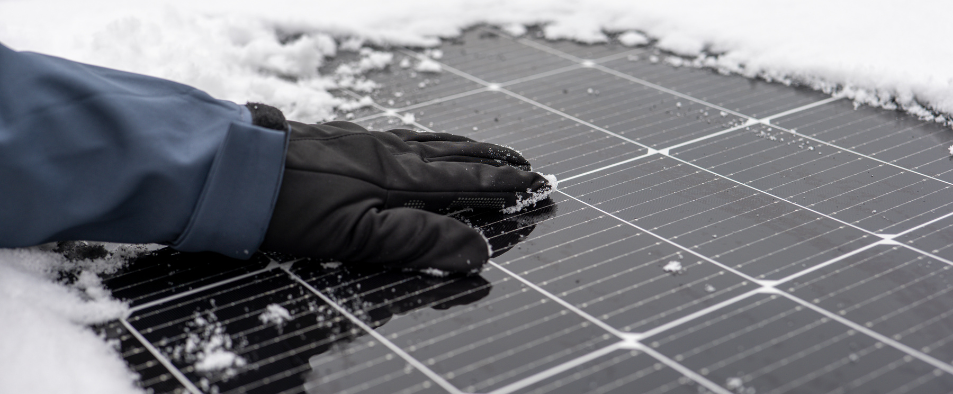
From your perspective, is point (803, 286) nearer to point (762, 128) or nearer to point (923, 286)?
point (923, 286)

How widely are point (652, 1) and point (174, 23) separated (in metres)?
2.10

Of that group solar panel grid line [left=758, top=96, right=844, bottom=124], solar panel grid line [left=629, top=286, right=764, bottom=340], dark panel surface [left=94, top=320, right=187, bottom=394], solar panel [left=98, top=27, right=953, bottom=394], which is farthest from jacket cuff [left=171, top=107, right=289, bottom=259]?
solar panel grid line [left=758, top=96, right=844, bottom=124]

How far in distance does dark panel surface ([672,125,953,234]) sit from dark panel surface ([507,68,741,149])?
114 mm

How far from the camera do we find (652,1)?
3.78m

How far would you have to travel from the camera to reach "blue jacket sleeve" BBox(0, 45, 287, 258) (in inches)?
60.6

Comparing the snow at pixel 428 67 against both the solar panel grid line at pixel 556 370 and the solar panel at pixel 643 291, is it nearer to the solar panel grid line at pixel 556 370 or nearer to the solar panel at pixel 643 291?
the solar panel at pixel 643 291

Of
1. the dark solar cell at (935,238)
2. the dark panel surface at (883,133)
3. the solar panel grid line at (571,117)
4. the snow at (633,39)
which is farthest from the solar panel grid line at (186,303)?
the snow at (633,39)

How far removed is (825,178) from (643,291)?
839 mm

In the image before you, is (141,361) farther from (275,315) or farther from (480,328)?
(480,328)

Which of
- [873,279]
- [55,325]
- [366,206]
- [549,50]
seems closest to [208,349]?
[55,325]

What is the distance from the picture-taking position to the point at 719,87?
2.93 meters

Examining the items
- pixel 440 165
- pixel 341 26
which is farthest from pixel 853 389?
pixel 341 26

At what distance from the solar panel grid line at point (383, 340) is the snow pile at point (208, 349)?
0.20 metres

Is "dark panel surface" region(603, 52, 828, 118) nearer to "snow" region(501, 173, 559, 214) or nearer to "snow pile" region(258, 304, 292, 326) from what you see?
"snow" region(501, 173, 559, 214)
